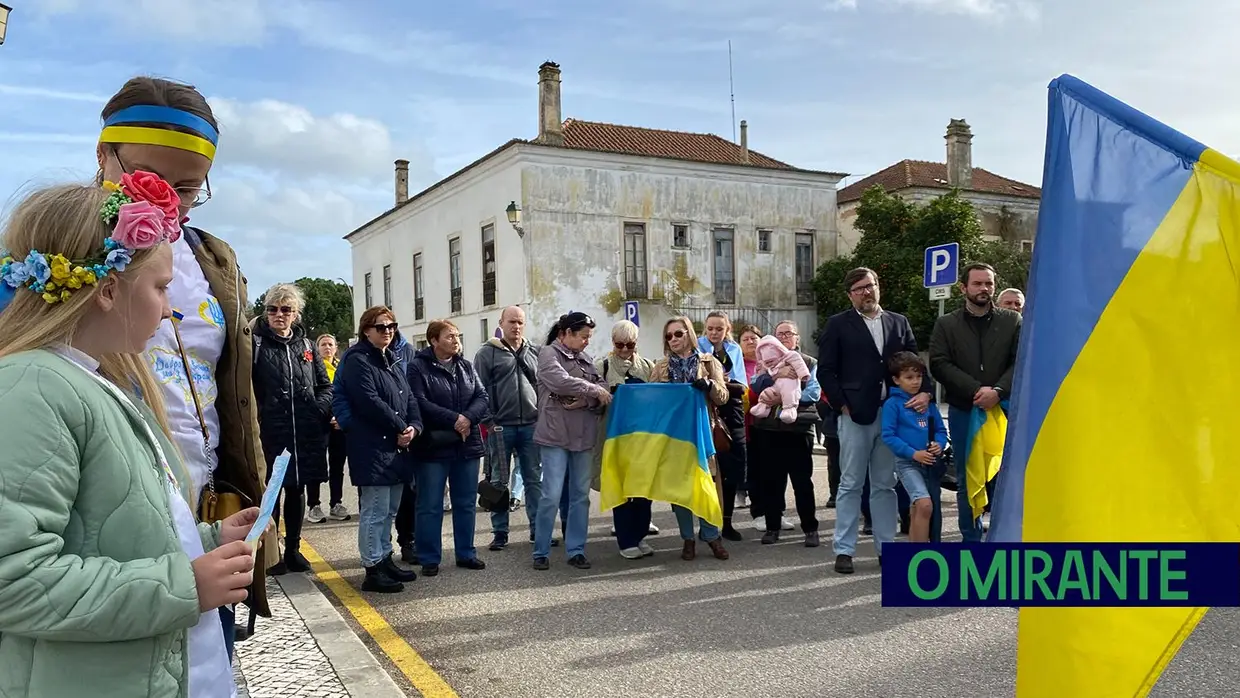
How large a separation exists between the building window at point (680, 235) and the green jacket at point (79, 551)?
30.9 metres

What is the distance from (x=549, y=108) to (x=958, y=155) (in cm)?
1685

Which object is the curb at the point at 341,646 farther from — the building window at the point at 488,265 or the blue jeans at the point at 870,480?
the building window at the point at 488,265

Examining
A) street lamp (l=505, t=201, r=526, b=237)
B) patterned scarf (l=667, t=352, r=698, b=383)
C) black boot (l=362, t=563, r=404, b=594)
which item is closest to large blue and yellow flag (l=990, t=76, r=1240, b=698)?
black boot (l=362, t=563, r=404, b=594)

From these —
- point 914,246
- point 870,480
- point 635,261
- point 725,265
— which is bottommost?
point 870,480

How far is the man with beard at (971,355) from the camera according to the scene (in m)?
6.70

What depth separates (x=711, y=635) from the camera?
4969mm

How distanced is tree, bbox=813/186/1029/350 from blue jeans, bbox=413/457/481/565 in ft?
79.9

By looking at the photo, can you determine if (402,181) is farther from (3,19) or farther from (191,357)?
(191,357)

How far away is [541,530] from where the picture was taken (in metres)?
6.88

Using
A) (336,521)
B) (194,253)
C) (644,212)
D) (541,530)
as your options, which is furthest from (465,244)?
(194,253)

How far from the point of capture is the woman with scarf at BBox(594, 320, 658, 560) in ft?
23.6

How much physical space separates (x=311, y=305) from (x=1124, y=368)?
79.6 m

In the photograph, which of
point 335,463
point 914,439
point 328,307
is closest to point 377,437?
point 335,463

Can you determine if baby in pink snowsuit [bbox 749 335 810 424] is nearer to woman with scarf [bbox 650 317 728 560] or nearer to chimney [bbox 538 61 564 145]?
woman with scarf [bbox 650 317 728 560]
